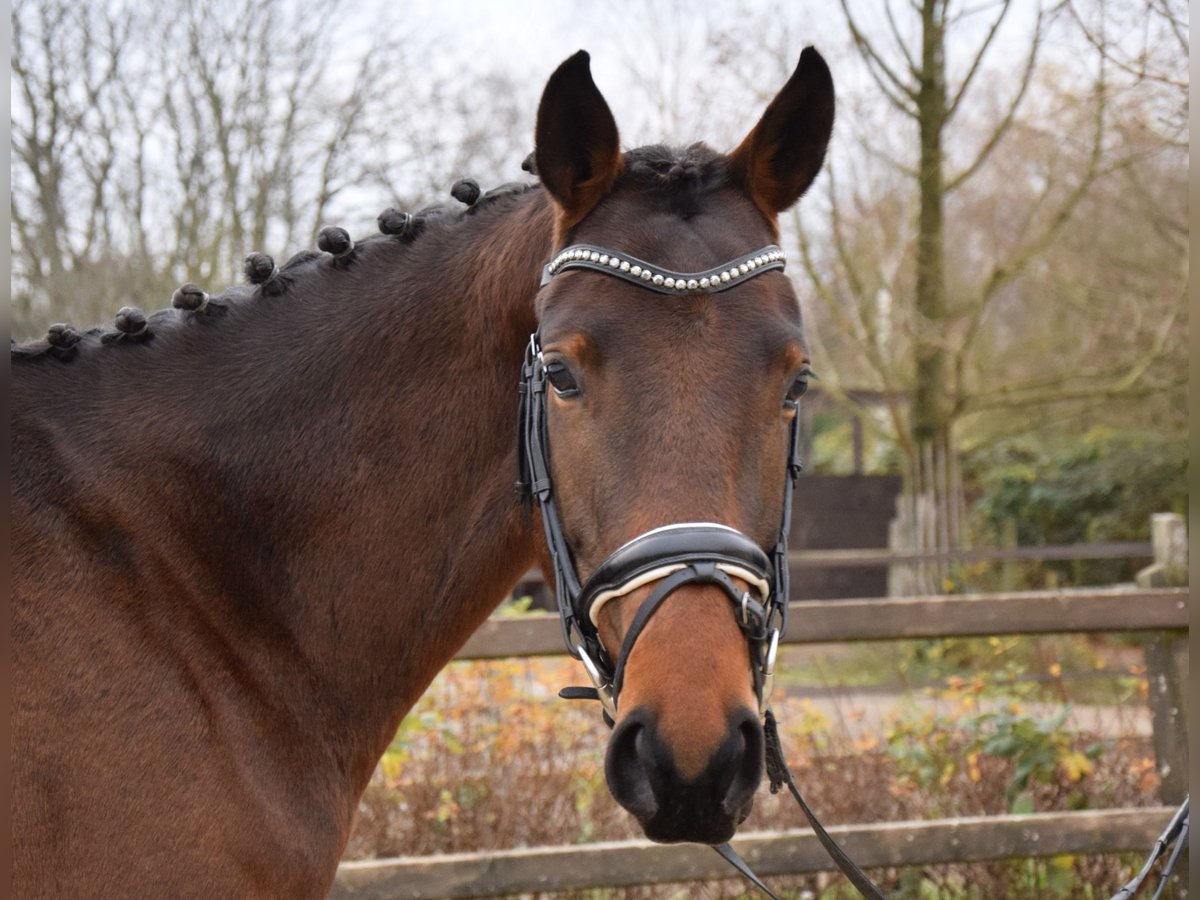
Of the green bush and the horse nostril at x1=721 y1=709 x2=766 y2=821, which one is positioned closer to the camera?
the horse nostril at x1=721 y1=709 x2=766 y2=821

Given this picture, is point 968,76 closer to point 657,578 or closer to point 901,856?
point 901,856

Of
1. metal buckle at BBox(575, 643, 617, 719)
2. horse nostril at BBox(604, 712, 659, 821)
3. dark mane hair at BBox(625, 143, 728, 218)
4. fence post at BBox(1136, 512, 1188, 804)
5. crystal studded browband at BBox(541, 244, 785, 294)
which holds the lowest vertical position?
fence post at BBox(1136, 512, 1188, 804)

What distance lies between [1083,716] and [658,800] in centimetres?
755

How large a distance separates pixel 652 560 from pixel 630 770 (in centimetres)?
35

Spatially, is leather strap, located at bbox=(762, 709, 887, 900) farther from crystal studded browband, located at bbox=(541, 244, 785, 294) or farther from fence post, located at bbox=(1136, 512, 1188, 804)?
fence post, located at bbox=(1136, 512, 1188, 804)

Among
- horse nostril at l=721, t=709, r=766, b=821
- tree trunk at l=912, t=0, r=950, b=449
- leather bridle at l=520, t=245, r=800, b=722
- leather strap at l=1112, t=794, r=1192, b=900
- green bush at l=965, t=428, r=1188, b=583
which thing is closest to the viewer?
horse nostril at l=721, t=709, r=766, b=821

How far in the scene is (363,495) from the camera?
226cm

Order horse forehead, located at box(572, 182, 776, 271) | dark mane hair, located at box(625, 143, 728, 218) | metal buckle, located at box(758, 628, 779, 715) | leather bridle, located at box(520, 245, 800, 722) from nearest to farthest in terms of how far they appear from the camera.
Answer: leather bridle, located at box(520, 245, 800, 722)
metal buckle, located at box(758, 628, 779, 715)
horse forehead, located at box(572, 182, 776, 271)
dark mane hair, located at box(625, 143, 728, 218)

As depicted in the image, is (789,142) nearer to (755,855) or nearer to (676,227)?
(676,227)

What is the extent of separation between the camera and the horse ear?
222cm

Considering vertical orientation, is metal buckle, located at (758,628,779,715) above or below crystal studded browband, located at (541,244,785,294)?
below

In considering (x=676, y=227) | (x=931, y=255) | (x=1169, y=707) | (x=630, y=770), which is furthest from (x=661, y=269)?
(x=931, y=255)

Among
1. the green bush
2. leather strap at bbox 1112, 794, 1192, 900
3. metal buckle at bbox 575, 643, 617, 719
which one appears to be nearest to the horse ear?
metal buckle at bbox 575, 643, 617, 719

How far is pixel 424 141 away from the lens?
11.6m
